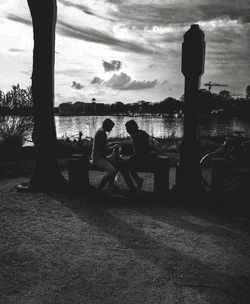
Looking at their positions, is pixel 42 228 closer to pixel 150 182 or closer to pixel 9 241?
pixel 9 241

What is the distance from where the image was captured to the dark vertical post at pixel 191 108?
674cm

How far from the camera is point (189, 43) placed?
22.0 feet

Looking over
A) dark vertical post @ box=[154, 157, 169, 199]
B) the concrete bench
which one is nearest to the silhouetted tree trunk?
the concrete bench

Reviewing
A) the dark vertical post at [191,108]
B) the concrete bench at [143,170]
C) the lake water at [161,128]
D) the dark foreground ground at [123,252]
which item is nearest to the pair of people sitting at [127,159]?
the concrete bench at [143,170]

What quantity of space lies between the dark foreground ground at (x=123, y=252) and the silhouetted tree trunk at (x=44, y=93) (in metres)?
1.28

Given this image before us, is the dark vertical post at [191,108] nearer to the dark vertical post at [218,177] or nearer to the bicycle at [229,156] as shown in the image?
the dark vertical post at [218,177]

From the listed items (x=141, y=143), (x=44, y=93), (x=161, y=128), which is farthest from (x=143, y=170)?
(x=161, y=128)

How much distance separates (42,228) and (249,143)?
6764 millimetres

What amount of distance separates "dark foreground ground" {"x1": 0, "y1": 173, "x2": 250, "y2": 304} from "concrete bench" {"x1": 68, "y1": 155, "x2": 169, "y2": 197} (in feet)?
1.89

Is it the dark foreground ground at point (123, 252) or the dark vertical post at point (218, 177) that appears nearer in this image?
the dark foreground ground at point (123, 252)

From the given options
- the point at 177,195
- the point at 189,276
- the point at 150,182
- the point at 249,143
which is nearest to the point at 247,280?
the point at 189,276

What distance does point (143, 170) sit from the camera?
731 centimetres

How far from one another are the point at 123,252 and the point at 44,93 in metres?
4.85

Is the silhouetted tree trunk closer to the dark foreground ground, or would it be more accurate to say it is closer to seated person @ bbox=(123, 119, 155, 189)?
the dark foreground ground
